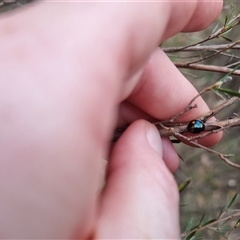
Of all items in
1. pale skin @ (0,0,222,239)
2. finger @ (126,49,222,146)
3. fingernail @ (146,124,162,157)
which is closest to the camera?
pale skin @ (0,0,222,239)

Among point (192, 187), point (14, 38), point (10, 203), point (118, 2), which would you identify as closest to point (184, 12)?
point (118, 2)

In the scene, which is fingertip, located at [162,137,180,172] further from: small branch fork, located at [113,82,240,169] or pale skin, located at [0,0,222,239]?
pale skin, located at [0,0,222,239]

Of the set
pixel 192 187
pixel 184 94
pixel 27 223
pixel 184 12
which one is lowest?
pixel 192 187

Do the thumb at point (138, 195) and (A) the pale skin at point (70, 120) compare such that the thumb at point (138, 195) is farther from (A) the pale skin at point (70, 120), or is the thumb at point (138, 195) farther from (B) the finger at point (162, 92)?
(B) the finger at point (162, 92)

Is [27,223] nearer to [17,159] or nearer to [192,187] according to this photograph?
[17,159]

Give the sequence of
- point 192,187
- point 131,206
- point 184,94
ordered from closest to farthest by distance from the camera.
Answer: point 131,206 → point 184,94 → point 192,187

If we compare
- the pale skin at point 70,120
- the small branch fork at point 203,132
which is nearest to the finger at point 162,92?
the small branch fork at point 203,132

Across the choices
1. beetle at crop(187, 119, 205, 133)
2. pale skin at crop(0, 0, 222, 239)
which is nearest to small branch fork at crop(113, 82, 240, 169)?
beetle at crop(187, 119, 205, 133)
